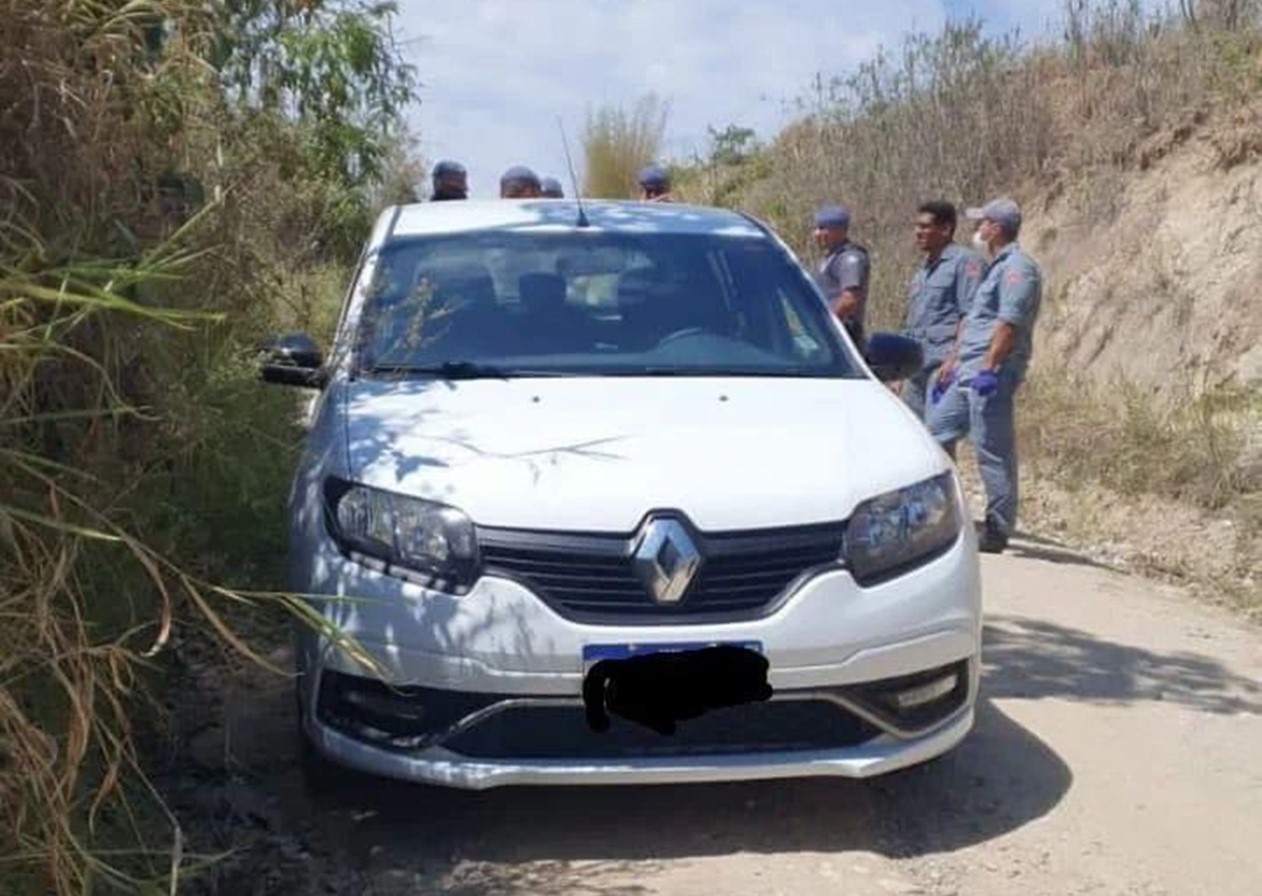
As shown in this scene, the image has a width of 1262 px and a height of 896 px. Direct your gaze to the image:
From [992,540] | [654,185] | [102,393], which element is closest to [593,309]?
[102,393]

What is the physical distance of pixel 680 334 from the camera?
19.8 ft

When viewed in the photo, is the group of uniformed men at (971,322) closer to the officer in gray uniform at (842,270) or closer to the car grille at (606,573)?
the officer in gray uniform at (842,270)

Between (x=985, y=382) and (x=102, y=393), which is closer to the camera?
(x=102, y=393)

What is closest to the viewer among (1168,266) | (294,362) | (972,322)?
(294,362)

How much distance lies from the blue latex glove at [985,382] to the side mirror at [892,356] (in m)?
2.66

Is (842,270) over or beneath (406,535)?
over

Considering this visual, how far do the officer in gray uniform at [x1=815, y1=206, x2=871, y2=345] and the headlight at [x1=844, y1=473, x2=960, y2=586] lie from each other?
14.8 feet

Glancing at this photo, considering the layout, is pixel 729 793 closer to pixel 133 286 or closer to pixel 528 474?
pixel 528 474

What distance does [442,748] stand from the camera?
15.6ft

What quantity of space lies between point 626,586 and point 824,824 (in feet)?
3.24

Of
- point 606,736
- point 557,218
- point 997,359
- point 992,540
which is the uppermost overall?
point 557,218

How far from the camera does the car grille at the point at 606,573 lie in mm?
4660

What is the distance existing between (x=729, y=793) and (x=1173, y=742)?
5.50 ft

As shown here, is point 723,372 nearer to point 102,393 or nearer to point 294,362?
point 294,362
